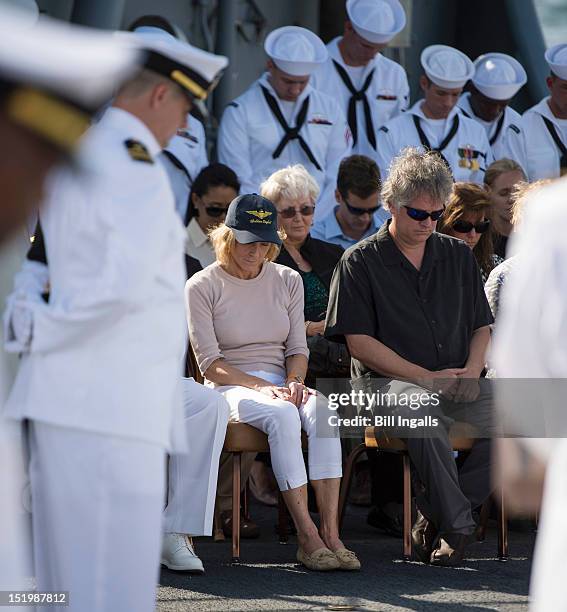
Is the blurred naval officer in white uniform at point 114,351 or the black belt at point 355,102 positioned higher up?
the black belt at point 355,102

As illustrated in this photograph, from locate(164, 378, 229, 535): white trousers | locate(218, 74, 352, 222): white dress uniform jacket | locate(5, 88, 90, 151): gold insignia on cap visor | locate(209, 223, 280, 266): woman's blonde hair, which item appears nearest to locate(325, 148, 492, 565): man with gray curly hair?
locate(209, 223, 280, 266): woman's blonde hair

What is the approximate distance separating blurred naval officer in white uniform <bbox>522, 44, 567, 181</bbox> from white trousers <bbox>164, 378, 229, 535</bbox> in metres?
4.31

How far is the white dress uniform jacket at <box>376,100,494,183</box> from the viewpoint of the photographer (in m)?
8.27

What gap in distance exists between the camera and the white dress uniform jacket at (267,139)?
781 cm

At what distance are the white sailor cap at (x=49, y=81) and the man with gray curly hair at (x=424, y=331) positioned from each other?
12.9 feet

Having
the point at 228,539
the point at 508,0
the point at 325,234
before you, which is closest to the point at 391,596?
the point at 228,539

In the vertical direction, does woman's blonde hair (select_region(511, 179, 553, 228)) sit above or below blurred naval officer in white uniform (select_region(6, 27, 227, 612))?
above

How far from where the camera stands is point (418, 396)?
559cm

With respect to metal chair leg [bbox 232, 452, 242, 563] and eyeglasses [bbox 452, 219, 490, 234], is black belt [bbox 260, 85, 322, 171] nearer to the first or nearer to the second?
eyeglasses [bbox 452, 219, 490, 234]

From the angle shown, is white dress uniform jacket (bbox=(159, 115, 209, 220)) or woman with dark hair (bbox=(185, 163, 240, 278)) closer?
woman with dark hair (bbox=(185, 163, 240, 278))

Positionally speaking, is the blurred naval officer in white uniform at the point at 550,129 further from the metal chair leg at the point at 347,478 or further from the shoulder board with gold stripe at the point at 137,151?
the shoulder board with gold stripe at the point at 137,151

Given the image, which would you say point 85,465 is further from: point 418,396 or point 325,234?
point 325,234

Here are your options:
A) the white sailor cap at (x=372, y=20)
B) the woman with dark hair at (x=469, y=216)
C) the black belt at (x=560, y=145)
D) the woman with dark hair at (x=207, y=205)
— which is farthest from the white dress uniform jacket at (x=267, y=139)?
the black belt at (x=560, y=145)

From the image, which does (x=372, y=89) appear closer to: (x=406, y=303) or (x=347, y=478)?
(x=406, y=303)
